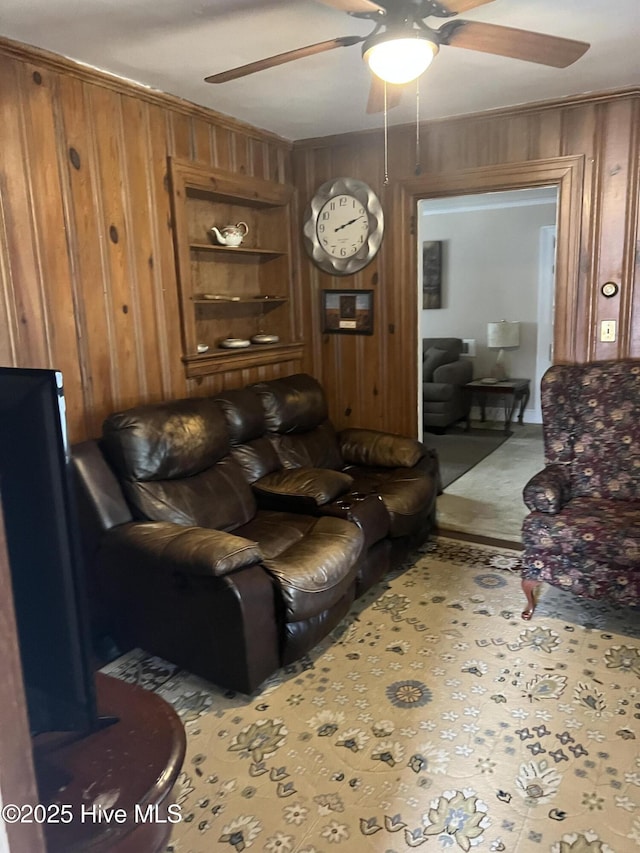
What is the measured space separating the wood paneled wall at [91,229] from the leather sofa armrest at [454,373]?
11.4 feet

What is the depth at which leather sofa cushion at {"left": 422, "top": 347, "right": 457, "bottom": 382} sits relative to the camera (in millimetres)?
6559

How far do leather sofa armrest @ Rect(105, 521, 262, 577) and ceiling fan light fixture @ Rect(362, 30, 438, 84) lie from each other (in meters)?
1.71

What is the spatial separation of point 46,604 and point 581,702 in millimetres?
2113

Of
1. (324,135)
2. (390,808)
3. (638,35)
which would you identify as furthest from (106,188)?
(390,808)

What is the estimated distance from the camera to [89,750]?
1.08 m

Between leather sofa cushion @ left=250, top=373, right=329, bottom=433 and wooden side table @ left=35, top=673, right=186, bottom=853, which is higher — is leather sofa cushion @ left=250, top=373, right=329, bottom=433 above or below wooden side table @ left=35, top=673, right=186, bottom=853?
above

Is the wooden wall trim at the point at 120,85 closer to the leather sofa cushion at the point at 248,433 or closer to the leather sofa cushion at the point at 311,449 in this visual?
the leather sofa cushion at the point at 248,433

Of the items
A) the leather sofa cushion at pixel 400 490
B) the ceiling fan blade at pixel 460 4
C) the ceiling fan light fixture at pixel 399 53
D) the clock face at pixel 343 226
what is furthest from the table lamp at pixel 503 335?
the ceiling fan blade at pixel 460 4

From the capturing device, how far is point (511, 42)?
1.98 metres

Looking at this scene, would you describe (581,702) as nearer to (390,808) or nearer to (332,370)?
(390,808)

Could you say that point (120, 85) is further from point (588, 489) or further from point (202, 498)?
point (588, 489)

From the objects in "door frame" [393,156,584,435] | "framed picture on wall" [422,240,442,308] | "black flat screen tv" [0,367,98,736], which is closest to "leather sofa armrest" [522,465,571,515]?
"door frame" [393,156,584,435]

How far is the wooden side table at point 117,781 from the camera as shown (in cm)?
92

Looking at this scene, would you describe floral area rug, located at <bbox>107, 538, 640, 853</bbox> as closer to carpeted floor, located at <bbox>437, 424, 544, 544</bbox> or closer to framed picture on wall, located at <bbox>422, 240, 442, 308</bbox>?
carpeted floor, located at <bbox>437, 424, 544, 544</bbox>
